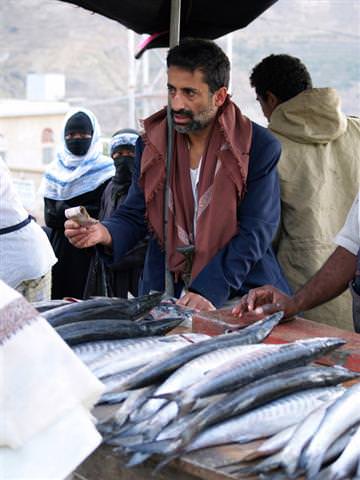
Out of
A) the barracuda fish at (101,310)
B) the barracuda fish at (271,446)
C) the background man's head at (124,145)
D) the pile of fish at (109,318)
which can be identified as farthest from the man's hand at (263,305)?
the background man's head at (124,145)

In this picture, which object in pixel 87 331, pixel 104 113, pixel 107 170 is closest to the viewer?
pixel 87 331

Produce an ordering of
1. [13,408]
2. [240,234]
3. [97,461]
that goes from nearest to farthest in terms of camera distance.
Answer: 1. [13,408]
2. [97,461]
3. [240,234]

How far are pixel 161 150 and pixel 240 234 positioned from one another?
58 centimetres

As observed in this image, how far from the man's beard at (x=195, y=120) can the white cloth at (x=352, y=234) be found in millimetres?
872

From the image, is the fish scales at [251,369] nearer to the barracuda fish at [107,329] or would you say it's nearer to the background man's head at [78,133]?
the barracuda fish at [107,329]

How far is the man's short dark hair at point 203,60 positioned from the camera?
400 centimetres

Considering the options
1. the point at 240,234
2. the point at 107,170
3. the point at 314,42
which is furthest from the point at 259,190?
the point at 314,42

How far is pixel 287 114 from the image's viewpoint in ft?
15.8

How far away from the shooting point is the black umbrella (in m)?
4.79

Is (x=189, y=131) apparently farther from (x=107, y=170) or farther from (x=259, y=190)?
(x=107, y=170)

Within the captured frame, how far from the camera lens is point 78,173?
6.72 meters

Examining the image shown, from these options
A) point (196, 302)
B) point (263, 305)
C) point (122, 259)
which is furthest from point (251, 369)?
point (122, 259)

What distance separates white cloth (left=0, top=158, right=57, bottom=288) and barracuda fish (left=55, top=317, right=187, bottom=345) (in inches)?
82.3

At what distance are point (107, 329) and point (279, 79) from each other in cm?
266
